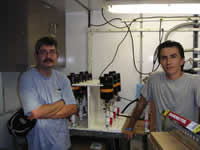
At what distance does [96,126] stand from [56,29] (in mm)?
1187

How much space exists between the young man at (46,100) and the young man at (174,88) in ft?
1.95

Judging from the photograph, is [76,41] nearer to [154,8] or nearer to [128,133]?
[154,8]

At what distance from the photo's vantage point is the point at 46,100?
1.58 m

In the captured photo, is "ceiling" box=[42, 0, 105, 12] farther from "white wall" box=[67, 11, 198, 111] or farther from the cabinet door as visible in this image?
the cabinet door

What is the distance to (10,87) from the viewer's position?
1.78 m

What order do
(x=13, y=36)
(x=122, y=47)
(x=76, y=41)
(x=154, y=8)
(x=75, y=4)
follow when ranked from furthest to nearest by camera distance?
1. (x=76, y=41)
2. (x=122, y=47)
3. (x=75, y=4)
4. (x=154, y=8)
5. (x=13, y=36)

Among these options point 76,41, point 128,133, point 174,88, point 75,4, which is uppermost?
point 75,4

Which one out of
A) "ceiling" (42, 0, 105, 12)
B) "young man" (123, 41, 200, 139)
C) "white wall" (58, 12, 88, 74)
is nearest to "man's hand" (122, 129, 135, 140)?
"young man" (123, 41, 200, 139)

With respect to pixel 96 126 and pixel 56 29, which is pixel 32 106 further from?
pixel 56 29

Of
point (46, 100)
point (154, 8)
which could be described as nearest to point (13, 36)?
point (46, 100)

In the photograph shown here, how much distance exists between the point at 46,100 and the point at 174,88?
104 centimetres

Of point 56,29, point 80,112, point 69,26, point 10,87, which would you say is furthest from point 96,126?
point 69,26

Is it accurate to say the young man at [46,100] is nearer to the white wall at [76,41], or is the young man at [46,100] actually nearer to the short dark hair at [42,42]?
the short dark hair at [42,42]

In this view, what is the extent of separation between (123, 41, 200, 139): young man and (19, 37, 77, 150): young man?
59cm
